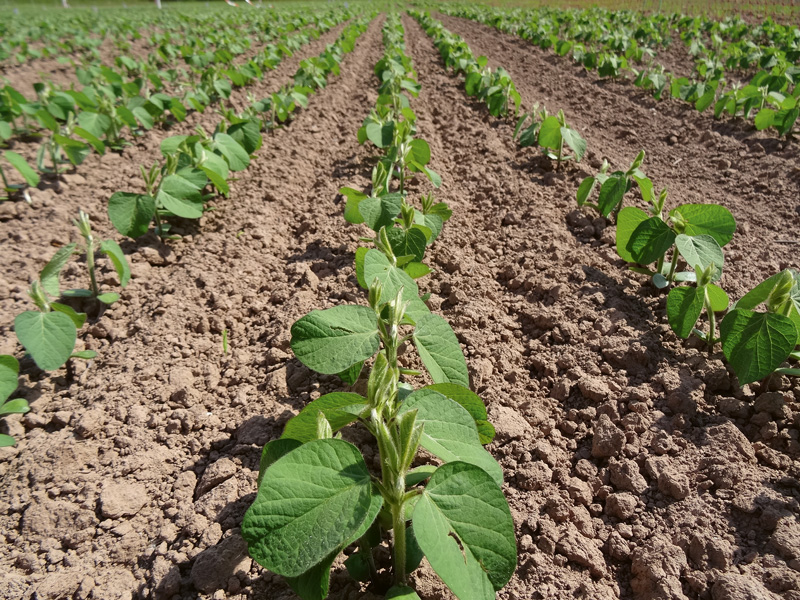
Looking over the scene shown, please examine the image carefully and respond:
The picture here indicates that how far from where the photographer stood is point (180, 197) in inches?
113

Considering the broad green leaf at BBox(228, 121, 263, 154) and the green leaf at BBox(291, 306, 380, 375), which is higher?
the green leaf at BBox(291, 306, 380, 375)

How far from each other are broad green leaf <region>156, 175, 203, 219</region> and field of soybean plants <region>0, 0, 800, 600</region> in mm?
21

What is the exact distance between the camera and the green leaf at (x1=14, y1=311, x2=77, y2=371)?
1.88 m

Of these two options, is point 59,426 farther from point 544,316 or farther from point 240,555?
point 544,316

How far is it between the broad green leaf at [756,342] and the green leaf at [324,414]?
1.30 m

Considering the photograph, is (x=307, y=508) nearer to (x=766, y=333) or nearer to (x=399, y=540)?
(x=399, y=540)

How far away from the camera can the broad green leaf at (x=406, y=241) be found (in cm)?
230

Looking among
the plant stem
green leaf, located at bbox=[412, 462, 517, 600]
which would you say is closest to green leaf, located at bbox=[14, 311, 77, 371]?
the plant stem

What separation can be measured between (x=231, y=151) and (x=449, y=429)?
2.84 metres

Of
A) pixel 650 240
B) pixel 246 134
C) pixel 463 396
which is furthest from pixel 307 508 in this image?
pixel 246 134

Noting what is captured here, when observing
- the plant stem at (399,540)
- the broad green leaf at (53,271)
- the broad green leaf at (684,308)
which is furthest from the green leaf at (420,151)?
the plant stem at (399,540)

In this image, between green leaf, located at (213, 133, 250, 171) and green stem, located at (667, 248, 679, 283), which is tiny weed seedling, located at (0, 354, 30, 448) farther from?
green stem, located at (667, 248, 679, 283)

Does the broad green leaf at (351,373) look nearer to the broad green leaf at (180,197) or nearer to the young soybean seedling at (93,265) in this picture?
A: the young soybean seedling at (93,265)

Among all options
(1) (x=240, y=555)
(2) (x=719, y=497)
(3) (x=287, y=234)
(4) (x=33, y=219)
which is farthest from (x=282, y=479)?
(4) (x=33, y=219)
